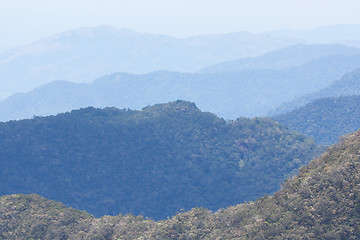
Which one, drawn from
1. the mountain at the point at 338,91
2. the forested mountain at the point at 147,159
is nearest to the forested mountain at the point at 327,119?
the forested mountain at the point at 147,159

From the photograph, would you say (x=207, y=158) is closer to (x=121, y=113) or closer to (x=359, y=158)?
(x=121, y=113)

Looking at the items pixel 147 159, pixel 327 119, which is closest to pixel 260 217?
pixel 147 159

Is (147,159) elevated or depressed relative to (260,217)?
depressed

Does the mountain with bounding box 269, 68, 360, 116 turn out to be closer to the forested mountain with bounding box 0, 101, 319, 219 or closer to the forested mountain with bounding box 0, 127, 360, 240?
Answer: the forested mountain with bounding box 0, 101, 319, 219

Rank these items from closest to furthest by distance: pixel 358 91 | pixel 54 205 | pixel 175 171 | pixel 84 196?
pixel 54 205 → pixel 84 196 → pixel 175 171 → pixel 358 91

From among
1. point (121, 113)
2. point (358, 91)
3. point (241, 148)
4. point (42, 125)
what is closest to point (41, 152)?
point (42, 125)

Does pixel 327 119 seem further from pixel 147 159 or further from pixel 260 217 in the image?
pixel 260 217
